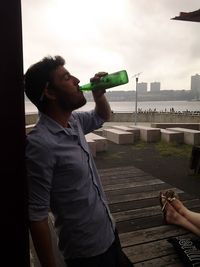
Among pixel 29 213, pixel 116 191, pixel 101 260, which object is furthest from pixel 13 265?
pixel 116 191

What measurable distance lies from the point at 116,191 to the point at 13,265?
2.72 m

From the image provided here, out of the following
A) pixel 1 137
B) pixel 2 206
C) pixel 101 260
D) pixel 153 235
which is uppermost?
pixel 1 137

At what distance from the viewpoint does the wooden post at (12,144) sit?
44.7 inches

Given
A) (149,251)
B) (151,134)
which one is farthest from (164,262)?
(151,134)

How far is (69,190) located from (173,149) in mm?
9449

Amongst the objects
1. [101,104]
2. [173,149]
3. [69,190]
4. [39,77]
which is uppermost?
[39,77]

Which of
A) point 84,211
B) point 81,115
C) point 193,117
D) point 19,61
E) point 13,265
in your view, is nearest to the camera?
point 19,61

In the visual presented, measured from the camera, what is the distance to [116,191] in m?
3.96

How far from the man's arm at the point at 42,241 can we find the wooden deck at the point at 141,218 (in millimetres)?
996

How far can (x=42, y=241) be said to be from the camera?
1.53m

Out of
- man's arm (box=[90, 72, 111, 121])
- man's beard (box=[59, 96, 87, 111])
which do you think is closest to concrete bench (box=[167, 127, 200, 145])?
man's arm (box=[90, 72, 111, 121])

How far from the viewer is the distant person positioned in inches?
111

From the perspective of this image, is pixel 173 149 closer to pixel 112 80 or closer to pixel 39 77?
pixel 112 80

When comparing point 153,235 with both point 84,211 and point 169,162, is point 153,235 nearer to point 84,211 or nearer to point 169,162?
point 84,211
